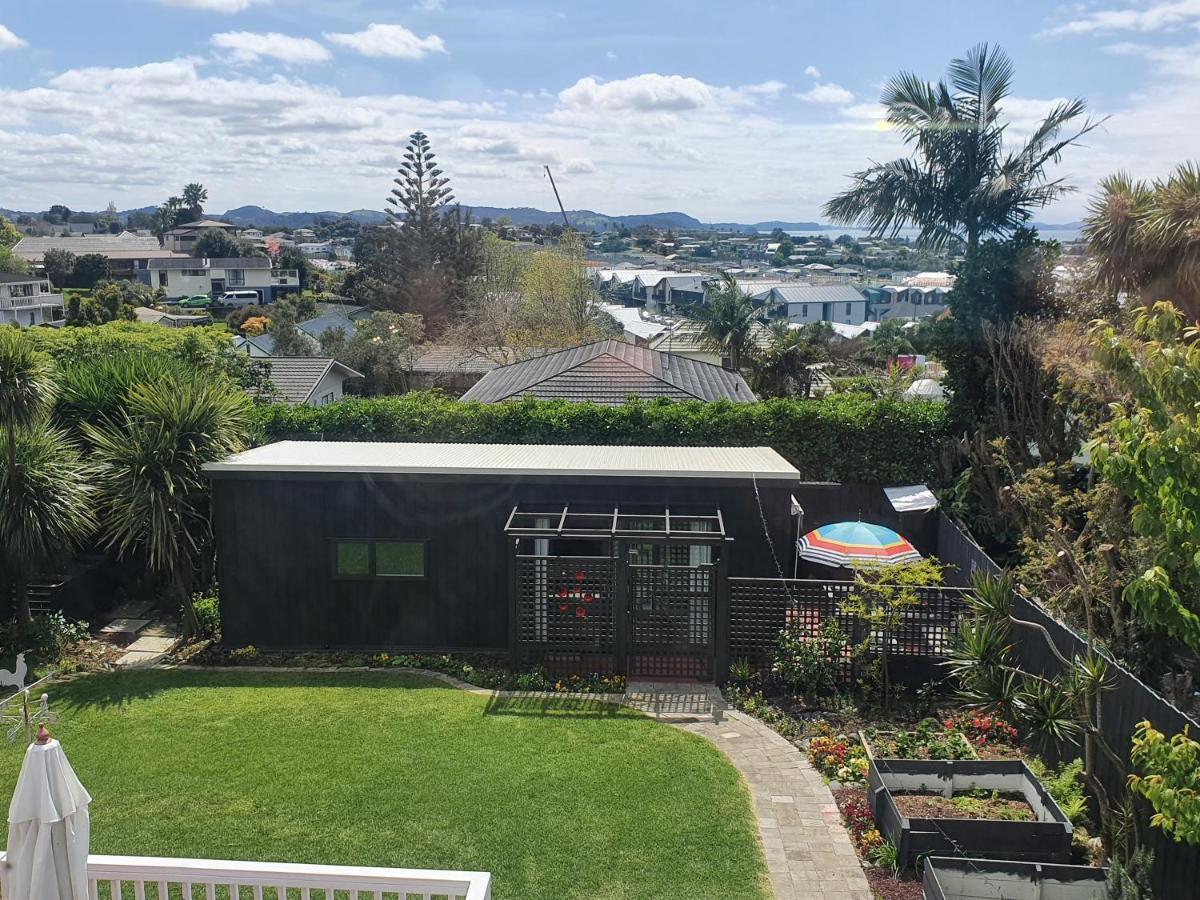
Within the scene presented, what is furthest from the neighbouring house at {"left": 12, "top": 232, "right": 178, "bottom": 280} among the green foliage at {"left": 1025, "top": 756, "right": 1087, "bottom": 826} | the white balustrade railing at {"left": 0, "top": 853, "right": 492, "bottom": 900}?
the green foliage at {"left": 1025, "top": 756, "right": 1087, "bottom": 826}

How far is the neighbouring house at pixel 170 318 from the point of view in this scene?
60.8 metres

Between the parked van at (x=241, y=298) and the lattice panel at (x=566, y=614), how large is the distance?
78.4 meters

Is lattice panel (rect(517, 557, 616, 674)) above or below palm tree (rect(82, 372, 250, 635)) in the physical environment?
below

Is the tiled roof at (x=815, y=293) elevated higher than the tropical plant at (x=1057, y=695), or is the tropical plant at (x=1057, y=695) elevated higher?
the tiled roof at (x=815, y=293)

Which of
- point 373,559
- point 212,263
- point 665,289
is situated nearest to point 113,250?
point 212,263

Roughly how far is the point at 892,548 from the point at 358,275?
222 ft

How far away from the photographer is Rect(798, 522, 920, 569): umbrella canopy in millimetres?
11289

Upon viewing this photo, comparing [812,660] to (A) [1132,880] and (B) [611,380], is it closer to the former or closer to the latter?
(A) [1132,880]

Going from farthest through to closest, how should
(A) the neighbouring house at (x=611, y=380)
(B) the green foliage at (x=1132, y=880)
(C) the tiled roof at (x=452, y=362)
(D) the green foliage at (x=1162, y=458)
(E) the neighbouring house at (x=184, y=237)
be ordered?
(E) the neighbouring house at (x=184, y=237)
(C) the tiled roof at (x=452, y=362)
(A) the neighbouring house at (x=611, y=380)
(B) the green foliage at (x=1132, y=880)
(D) the green foliage at (x=1162, y=458)

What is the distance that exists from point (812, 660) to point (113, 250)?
11428 centimetres

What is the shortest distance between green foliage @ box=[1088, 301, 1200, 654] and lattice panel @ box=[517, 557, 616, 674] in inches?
237

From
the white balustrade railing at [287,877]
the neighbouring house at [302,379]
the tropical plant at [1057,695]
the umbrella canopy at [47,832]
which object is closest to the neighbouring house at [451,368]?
the neighbouring house at [302,379]

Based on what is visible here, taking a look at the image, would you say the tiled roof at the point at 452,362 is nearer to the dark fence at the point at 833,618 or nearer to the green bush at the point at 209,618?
the green bush at the point at 209,618

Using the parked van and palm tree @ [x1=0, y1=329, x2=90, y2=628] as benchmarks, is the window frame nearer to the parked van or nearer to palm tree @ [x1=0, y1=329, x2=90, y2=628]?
palm tree @ [x1=0, y1=329, x2=90, y2=628]
